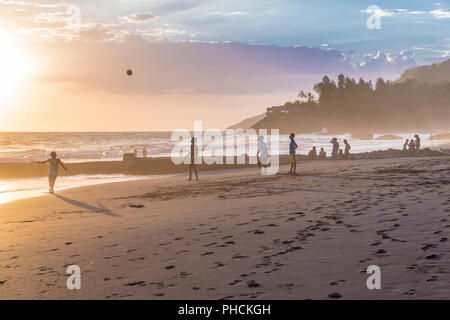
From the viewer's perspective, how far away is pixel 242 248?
23.9 feet

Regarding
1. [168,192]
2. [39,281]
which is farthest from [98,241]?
[168,192]

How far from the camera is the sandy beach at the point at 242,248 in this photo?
212 inches

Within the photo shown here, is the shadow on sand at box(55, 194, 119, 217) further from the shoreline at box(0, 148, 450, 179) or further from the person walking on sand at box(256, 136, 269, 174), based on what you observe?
the shoreline at box(0, 148, 450, 179)

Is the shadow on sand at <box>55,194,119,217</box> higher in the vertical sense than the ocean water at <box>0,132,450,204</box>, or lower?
lower

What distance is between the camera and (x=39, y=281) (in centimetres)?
621

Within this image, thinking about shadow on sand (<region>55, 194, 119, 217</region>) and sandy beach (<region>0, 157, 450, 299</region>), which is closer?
sandy beach (<region>0, 157, 450, 299</region>)

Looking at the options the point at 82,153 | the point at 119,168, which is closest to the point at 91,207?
the point at 119,168

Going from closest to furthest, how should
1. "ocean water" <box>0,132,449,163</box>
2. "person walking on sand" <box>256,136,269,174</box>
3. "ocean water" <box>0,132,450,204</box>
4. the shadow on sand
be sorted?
the shadow on sand → "ocean water" <box>0,132,450,204</box> → "person walking on sand" <box>256,136,269,174</box> → "ocean water" <box>0,132,449,163</box>

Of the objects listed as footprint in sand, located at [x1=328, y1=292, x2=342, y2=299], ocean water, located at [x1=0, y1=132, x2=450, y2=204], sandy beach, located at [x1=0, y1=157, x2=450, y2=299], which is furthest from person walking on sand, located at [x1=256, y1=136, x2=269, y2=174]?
footprint in sand, located at [x1=328, y1=292, x2=342, y2=299]

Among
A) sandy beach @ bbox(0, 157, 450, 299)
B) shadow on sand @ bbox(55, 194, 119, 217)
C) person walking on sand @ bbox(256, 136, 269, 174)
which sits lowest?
shadow on sand @ bbox(55, 194, 119, 217)

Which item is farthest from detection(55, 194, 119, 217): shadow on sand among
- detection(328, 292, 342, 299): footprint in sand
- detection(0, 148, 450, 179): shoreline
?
detection(0, 148, 450, 179): shoreline

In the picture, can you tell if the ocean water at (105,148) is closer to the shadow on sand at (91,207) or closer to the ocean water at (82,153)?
the ocean water at (82,153)

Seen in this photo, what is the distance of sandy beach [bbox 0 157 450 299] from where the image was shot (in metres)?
5.38

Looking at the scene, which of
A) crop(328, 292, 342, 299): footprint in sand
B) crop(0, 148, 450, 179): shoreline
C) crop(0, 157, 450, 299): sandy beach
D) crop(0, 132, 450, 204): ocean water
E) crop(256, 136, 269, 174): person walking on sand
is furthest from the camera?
crop(0, 148, 450, 179): shoreline
